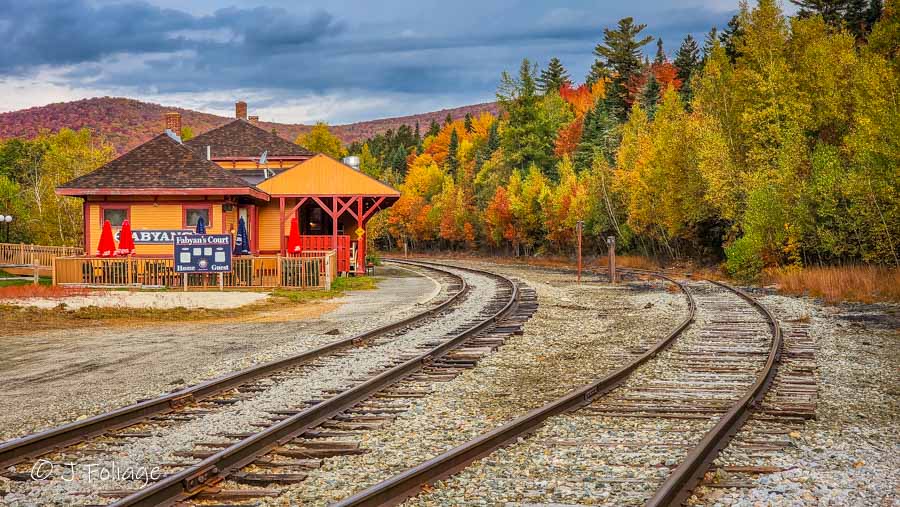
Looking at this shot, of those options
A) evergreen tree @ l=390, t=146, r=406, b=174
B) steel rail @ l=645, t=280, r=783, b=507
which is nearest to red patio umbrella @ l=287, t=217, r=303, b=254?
steel rail @ l=645, t=280, r=783, b=507

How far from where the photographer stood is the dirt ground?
901 cm

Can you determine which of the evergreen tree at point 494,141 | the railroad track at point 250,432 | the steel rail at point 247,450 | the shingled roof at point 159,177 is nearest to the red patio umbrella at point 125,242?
the shingled roof at point 159,177

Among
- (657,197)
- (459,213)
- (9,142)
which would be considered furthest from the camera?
(9,142)

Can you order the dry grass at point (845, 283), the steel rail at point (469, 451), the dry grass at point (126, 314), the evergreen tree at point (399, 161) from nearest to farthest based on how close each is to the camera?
the steel rail at point (469, 451), the dry grass at point (126, 314), the dry grass at point (845, 283), the evergreen tree at point (399, 161)

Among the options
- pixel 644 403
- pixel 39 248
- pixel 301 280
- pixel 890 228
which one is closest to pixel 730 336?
pixel 644 403

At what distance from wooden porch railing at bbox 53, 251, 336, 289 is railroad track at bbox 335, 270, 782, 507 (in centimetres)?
1576

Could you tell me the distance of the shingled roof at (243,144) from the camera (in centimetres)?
4138

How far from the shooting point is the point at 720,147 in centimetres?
3734

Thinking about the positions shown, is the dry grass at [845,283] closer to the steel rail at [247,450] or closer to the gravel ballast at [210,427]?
the gravel ballast at [210,427]

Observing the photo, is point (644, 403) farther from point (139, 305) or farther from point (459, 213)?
point (459, 213)

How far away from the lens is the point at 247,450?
255 inches

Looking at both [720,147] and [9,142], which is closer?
[720,147]

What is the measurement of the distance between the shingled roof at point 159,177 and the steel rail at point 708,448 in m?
22.1

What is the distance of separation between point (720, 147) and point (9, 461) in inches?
1393
